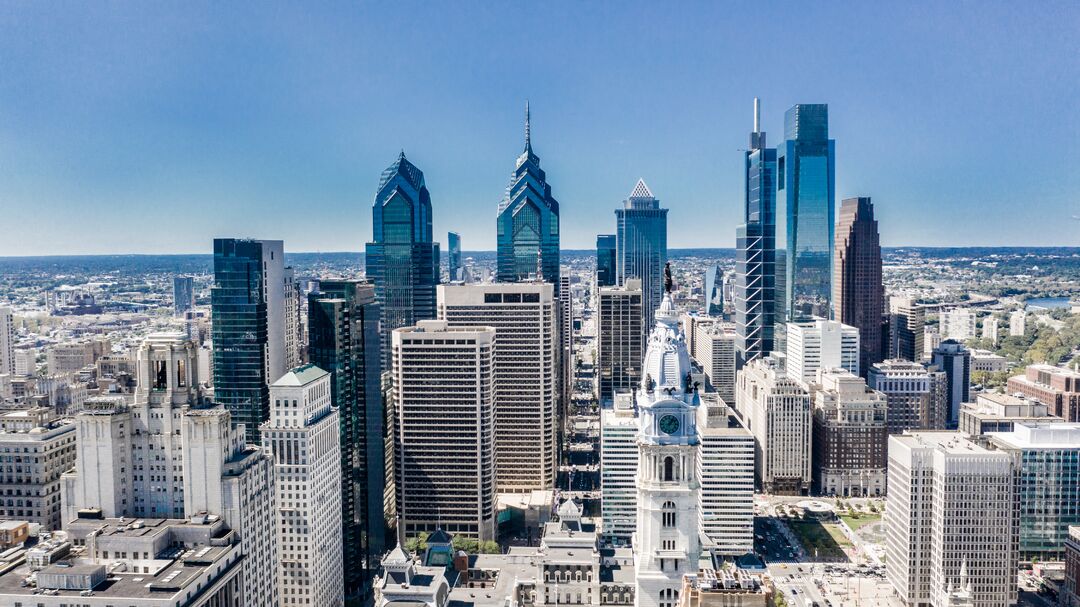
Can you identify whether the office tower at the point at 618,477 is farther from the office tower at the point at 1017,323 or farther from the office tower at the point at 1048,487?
the office tower at the point at 1017,323

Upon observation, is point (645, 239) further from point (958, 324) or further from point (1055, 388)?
point (1055, 388)

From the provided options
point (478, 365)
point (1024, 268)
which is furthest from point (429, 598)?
point (1024, 268)

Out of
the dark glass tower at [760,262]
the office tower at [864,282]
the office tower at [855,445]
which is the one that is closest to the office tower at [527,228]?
the dark glass tower at [760,262]

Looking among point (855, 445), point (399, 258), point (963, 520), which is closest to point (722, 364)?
point (855, 445)

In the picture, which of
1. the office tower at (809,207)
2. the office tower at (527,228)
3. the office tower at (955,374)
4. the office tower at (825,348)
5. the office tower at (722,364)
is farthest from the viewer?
the office tower at (527,228)

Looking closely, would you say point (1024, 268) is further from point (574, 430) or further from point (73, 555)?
point (73, 555)

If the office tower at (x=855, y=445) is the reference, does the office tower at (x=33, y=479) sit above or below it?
above
